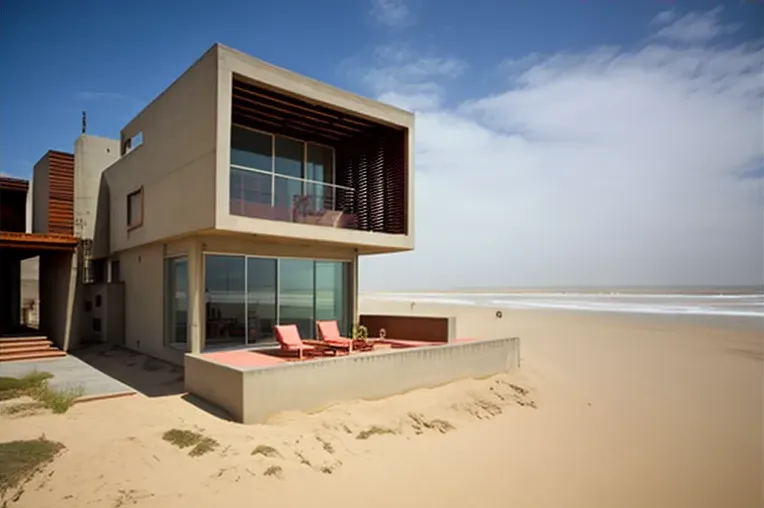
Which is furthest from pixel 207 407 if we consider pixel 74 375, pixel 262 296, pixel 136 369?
pixel 74 375

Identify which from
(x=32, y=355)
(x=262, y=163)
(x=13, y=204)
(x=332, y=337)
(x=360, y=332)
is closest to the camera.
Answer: (x=332, y=337)

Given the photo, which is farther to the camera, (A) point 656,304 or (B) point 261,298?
(A) point 656,304

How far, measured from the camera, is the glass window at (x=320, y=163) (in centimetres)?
1389

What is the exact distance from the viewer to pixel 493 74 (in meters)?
14.6

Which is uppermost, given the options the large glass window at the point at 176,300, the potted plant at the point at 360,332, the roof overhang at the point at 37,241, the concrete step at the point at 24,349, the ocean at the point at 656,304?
the roof overhang at the point at 37,241

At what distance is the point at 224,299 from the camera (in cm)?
1156

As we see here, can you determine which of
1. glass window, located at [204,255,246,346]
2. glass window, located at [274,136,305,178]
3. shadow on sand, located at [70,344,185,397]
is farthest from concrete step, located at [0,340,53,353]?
glass window, located at [274,136,305,178]

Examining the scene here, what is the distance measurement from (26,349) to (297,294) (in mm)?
8412

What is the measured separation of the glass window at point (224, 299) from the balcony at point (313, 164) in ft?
5.75

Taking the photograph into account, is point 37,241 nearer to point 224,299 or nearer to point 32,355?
A: point 32,355

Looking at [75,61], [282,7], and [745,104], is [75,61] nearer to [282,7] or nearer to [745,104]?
[282,7]

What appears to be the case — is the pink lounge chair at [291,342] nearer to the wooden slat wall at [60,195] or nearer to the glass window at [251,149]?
the glass window at [251,149]

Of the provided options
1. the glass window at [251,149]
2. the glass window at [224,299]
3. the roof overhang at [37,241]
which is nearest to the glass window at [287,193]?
the glass window at [251,149]

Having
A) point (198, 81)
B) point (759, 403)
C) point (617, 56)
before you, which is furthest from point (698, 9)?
point (198, 81)
